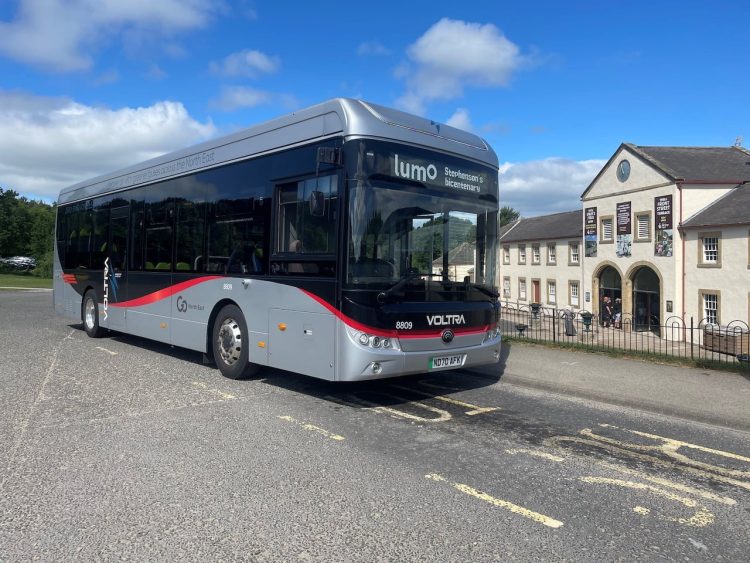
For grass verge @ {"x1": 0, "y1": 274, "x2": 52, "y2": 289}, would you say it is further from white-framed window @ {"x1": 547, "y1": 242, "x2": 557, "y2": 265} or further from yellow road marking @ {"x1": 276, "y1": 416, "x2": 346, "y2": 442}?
yellow road marking @ {"x1": 276, "y1": 416, "x2": 346, "y2": 442}

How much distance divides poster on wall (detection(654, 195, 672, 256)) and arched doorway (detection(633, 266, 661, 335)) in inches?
71.3

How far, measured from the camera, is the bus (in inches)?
241

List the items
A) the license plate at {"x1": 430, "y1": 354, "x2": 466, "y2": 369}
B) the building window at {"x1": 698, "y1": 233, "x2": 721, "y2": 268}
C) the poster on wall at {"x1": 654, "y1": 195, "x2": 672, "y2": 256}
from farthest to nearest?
the poster on wall at {"x1": 654, "y1": 195, "x2": 672, "y2": 256}, the building window at {"x1": 698, "y1": 233, "x2": 721, "y2": 268}, the license plate at {"x1": 430, "y1": 354, "x2": 466, "y2": 369}

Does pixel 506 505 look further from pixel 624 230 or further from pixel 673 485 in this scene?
pixel 624 230

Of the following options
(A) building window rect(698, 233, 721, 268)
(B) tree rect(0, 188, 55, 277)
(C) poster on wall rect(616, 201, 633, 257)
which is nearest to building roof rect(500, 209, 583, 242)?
(C) poster on wall rect(616, 201, 633, 257)

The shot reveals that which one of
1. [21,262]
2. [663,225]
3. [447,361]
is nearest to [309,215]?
[447,361]

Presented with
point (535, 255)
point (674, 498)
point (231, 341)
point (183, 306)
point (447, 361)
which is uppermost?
point (535, 255)

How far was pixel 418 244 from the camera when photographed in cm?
639

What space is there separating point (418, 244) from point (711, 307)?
32.2 meters

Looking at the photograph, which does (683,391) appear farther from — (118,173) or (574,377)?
(118,173)

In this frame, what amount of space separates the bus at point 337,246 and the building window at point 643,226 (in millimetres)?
32835

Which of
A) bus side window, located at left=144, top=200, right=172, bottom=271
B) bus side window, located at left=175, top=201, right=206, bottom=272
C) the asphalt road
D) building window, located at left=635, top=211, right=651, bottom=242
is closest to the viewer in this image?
the asphalt road

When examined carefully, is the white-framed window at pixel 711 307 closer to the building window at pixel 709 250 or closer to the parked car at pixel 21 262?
the building window at pixel 709 250

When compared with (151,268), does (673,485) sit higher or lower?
lower
